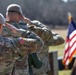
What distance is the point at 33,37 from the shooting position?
164 inches

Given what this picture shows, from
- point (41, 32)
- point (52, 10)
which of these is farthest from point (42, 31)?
point (52, 10)

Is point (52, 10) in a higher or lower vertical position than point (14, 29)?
lower

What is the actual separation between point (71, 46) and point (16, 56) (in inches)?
149

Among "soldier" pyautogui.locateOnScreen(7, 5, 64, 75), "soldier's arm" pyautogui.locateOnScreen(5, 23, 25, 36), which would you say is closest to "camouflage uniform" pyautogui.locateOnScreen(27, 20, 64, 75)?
"soldier" pyautogui.locateOnScreen(7, 5, 64, 75)

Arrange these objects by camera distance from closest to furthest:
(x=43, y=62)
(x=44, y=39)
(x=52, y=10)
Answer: (x=44, y=39), (x=43, y=62), (x=52, y=10)

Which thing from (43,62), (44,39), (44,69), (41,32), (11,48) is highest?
(11,48)

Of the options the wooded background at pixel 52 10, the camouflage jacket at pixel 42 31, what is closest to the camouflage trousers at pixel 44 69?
the camouflage jacket at pixel 42 31

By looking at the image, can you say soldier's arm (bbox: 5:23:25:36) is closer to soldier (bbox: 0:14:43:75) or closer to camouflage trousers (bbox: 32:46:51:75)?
soldier (bbox: 0:14:43:75)

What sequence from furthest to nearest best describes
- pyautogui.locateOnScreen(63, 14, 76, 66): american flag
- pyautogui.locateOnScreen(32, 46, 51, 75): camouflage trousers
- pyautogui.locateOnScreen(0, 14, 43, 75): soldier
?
pyautogui.locateOnScreen(63, 14, 76, 66): american flag
pyautogui.locateOnScreen(32, 46, 51, 75): camouflage trousers
pyautogui.locateOnScreen(0, 14, 43, 75): soldier

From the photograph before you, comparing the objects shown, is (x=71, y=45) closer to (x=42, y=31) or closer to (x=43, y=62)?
(x=43, y=62)

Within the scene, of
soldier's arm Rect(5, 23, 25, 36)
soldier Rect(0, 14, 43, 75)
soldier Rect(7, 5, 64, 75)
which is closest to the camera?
soldier Rect(0, 14, 43, 75)

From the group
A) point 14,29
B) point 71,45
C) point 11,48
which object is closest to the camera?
point 11,48

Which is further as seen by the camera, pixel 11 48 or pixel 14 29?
pixel 14 29

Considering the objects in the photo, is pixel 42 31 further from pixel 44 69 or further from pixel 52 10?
pixel 52 10
